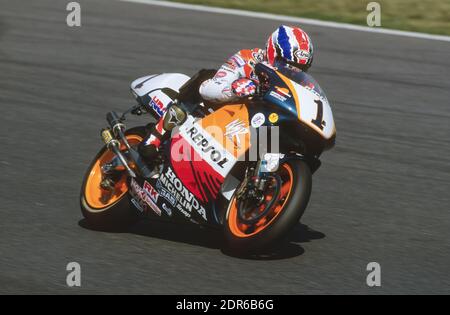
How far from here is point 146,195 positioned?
6441 millimetres

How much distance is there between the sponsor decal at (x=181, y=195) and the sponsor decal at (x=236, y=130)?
417mm

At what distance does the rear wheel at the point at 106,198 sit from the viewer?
658 centimetres

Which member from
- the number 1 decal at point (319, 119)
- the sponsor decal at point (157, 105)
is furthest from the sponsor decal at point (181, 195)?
the number 1 decal at point (319, 119)

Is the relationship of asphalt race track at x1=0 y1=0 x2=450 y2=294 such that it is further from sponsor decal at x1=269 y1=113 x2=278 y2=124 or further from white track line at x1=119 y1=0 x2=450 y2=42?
sponsor decal at x1=269 y1=113 x2=278 y2=124

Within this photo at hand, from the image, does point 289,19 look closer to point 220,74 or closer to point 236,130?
point 220,74

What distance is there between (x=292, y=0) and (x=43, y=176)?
25.0ft

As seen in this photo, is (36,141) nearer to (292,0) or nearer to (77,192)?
(77,192)

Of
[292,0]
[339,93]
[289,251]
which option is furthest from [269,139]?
[292,0]

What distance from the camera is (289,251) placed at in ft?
20.6

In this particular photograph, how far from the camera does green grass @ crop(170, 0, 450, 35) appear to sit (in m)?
13.6

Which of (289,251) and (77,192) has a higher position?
(77,192)

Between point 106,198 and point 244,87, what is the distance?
1.31 m

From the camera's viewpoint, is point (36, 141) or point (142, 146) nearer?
point (142, 146)

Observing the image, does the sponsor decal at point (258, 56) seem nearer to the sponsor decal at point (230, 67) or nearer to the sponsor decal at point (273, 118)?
the sponsor decal at point (230, 67)
